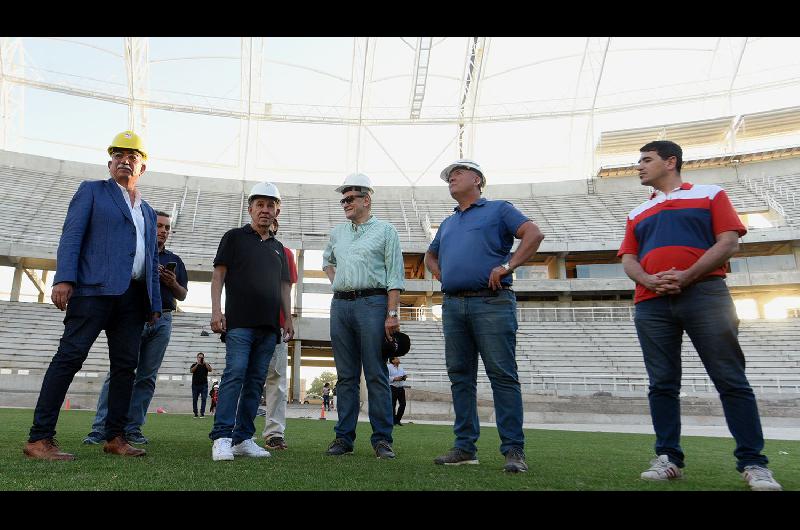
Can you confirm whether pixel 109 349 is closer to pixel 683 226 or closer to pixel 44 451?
pixel 44 451

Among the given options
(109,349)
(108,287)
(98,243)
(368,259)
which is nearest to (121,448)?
(109,349)

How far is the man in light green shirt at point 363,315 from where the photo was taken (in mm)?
3977

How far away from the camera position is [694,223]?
3051mm

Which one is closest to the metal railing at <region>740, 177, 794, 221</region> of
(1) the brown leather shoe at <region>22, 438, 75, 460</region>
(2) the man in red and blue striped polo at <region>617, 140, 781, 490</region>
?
(2) the man in red and blue striped polo at <region>617, 140, 781, 490</region>

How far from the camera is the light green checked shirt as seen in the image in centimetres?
407

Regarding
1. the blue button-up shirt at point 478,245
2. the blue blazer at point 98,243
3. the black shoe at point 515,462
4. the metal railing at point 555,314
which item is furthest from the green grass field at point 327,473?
the metal railing at point 555,314

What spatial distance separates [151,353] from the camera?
4918mm

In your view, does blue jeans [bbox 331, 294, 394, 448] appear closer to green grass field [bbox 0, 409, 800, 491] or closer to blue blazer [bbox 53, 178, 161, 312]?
green grass field [bbox 0, 409, 800, 491]

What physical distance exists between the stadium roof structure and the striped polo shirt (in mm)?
25190

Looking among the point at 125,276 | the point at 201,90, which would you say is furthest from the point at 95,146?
the point at 125,276

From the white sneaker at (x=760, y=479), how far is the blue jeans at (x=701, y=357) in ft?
0.13

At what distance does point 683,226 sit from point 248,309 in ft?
9.33
